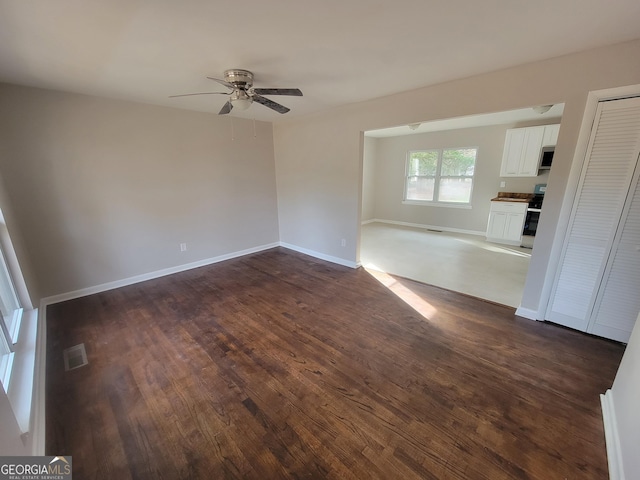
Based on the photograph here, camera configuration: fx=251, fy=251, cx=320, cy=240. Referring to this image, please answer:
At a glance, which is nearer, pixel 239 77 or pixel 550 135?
pixel 239 77

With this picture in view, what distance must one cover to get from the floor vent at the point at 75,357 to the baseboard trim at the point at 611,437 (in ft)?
11.5

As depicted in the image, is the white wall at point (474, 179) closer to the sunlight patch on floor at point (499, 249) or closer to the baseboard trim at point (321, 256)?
the sunlight patch on floor at point (499, 249)

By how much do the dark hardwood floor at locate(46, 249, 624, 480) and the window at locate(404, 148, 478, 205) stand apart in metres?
4.28

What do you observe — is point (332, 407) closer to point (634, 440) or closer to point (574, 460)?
point (574, 460)

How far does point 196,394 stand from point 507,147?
6.69 m

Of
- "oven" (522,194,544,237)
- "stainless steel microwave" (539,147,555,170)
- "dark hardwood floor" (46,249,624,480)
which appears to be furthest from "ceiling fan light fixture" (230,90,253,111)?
"stainless steel microwave" (539,147,555,170)

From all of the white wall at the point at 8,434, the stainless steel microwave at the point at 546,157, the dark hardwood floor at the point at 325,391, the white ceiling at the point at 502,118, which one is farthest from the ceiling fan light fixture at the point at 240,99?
the stainless steel microwave at the point at 546,157

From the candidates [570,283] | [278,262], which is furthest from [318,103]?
[570,283]

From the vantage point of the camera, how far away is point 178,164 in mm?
3734

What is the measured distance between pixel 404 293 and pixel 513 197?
4.04 metres

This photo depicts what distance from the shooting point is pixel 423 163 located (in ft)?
22.2

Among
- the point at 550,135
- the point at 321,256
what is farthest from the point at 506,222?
the point at 321,256

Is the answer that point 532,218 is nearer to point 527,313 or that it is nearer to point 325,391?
point 527,313

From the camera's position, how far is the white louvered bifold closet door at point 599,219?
1984 mm
